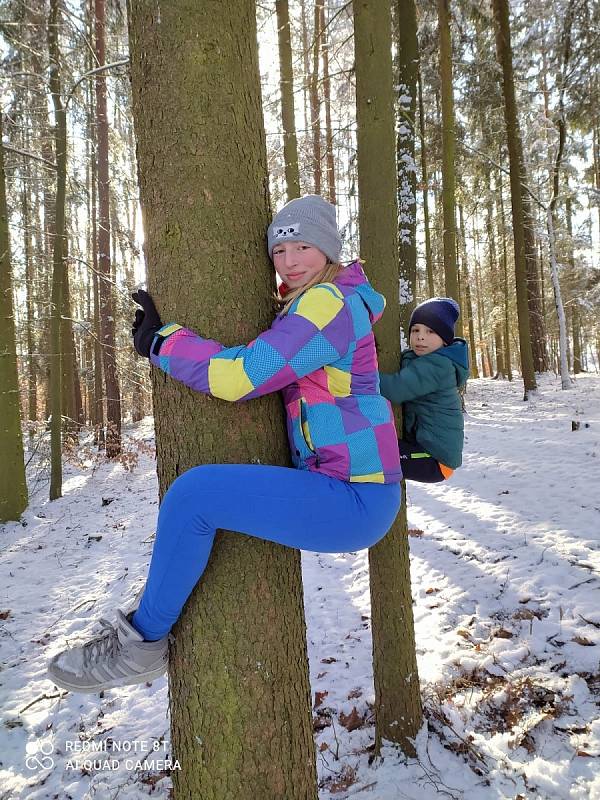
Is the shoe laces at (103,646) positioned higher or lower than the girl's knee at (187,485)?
lower

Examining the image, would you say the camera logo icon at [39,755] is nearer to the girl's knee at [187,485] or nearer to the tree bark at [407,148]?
the girl's knee at [187,485]

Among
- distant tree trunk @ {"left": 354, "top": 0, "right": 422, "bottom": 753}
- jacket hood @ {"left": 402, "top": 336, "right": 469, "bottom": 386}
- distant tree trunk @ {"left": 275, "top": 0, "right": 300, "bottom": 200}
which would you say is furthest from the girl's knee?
distant tree trunk @ {"left": 275, "top": 0, "right": 300, "bottom": 200}

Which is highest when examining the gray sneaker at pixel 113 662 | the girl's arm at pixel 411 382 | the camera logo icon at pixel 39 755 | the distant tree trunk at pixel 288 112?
the distant tree trunk at pixel 288 112

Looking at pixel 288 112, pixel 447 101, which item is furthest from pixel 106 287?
pixel 447 101

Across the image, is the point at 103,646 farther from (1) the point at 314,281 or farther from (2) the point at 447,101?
(2) the point at 447,101

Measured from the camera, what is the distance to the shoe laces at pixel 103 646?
1.73m

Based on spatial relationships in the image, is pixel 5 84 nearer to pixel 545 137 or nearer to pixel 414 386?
pixel 414 386

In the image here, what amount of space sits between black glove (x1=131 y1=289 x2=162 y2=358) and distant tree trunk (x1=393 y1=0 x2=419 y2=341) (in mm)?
2952

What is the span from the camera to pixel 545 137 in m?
16.1

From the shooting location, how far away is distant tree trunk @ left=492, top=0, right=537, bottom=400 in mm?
11703

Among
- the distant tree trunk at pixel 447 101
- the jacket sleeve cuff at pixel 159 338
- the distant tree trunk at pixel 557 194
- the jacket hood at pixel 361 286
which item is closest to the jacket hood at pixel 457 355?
the jacket hood at pixel 361 286

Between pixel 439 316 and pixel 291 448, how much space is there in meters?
1.53

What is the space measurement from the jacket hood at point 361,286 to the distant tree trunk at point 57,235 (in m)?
7.95

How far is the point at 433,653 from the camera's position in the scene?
156 inches
